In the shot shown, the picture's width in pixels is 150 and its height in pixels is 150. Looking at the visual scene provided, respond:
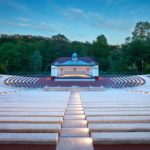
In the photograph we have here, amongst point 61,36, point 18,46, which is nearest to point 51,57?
point 18,46

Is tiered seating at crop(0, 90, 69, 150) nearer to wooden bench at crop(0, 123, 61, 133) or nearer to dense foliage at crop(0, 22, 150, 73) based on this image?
wooden bench at crop(0, 123, 61, 133)

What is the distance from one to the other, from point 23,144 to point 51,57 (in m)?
49.3

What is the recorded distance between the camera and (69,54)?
55.7 meters

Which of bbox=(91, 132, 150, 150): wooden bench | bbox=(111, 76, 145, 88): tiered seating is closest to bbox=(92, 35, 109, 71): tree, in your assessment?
bbox=(111, 76, 145, 88): tiered seating

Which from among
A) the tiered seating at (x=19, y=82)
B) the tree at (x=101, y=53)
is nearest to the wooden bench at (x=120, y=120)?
the tiered seating at (x=19, y=82)

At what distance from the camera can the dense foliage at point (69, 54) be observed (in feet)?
161

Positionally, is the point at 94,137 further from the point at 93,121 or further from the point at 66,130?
the point at 93,121

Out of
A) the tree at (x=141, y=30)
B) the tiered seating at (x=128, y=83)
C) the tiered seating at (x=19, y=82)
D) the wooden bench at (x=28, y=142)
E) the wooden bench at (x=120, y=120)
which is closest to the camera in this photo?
the wooden bench at (x=28, y=142)

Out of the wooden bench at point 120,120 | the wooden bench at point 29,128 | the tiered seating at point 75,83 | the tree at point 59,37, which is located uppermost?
the tree at point 59,37

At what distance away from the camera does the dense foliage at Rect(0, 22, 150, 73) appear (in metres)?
49.1

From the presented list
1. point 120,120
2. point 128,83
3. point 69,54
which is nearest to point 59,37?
point 69,54

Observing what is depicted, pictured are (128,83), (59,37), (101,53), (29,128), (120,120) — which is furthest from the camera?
(59,37)

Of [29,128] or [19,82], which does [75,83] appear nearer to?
[19,82]

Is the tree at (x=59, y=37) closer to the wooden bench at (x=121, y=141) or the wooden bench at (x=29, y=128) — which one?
the wooden bench at (x=29, y=128)
